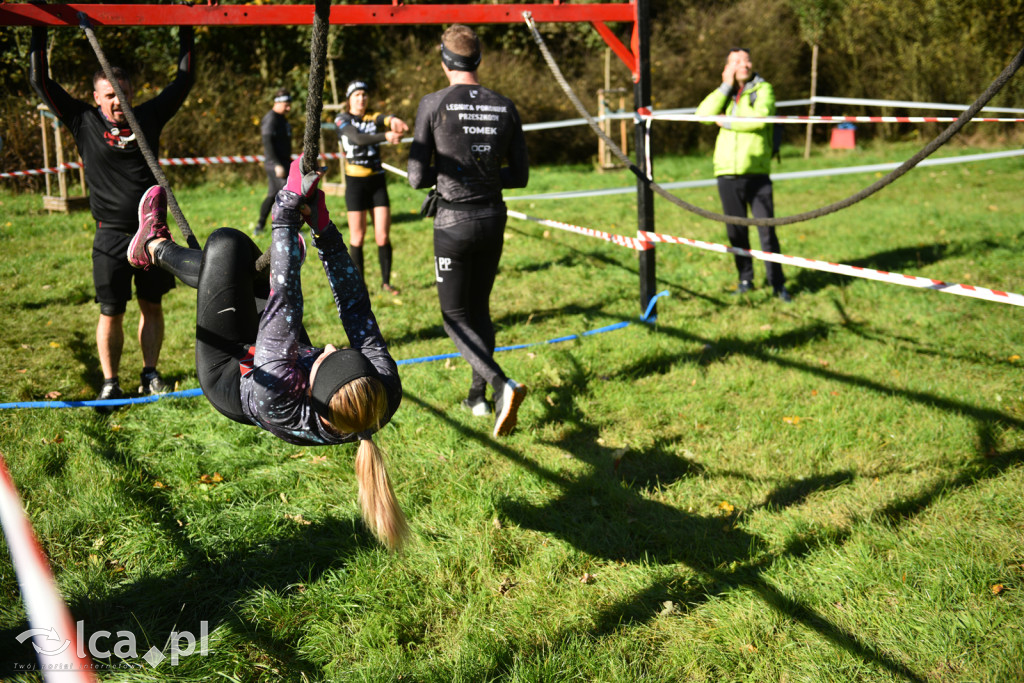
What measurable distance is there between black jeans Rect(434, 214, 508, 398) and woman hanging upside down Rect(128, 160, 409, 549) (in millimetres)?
1218

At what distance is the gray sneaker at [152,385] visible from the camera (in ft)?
17.0

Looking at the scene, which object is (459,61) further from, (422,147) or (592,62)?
(592,62)

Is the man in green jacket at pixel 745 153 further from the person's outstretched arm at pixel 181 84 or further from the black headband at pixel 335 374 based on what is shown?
the black headband at pixel 335 374

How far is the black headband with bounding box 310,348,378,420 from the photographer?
8.69 ft

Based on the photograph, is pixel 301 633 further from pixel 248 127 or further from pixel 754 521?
pixel 248 127

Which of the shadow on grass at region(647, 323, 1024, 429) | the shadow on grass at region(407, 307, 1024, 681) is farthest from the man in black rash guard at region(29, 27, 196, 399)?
the shadow on grass at region(647, 323, 1024, 429)

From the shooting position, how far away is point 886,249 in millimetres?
8570

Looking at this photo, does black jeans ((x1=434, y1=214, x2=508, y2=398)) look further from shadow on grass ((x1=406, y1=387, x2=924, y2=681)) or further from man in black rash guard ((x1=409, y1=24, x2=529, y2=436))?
shadow on grass ((x1=406, y1=387, x2=924, y2=681))

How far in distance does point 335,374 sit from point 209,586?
4.20 ft

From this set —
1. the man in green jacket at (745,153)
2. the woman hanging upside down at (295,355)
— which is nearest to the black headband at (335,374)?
the woman hanging upside down at (295,355)

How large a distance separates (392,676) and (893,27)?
74.2 ft

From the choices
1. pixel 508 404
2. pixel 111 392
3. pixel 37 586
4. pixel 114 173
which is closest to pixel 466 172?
pixel 508 404

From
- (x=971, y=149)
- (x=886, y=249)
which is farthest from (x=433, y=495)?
(x=971, y=149)

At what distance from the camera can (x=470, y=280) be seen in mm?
4457
